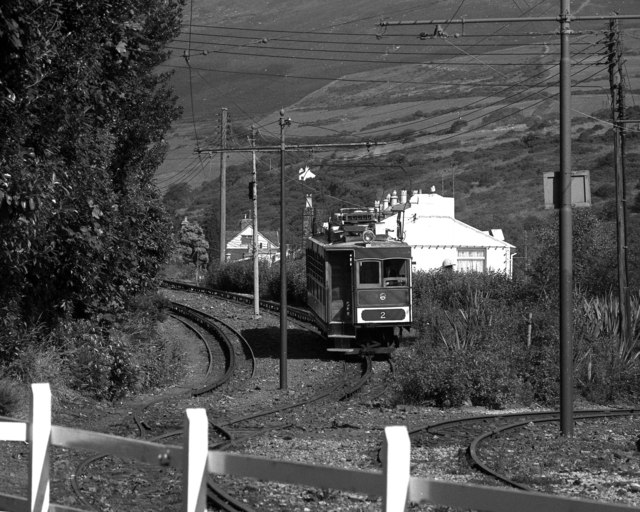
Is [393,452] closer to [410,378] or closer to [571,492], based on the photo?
[571,492]

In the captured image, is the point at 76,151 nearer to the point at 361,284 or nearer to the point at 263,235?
the point at 361,284

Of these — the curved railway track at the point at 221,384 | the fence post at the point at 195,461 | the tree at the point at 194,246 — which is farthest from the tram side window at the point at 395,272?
the tree at the point at 194,246

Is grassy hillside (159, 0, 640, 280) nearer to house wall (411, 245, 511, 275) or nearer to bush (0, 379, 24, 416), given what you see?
house wall (411, 245, 511, 275)

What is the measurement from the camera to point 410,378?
859 inches

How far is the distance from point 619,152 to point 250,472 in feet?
88.4

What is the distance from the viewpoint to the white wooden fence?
4488mm

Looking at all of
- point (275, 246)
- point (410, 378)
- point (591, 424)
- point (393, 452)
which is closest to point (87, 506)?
point (393, 452)

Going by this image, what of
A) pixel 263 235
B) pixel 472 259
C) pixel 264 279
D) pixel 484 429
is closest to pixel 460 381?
pixel 484 429

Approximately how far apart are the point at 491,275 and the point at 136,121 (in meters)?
24.8

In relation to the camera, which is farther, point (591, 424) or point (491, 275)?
point (491, 275)

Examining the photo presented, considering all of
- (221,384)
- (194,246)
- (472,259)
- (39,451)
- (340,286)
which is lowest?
(221,384)

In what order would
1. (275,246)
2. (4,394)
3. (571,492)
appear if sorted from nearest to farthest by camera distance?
(571,492), (4,394), (275,246)

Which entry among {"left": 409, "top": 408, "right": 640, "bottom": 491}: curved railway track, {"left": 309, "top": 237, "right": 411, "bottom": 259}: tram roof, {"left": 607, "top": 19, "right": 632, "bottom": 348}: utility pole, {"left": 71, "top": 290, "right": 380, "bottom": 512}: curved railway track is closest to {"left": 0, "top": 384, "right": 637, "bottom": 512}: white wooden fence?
{"left": 71, "top": 290, "right": 380, "bottom": 512}: curved railway track

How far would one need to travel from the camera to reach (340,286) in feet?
100
